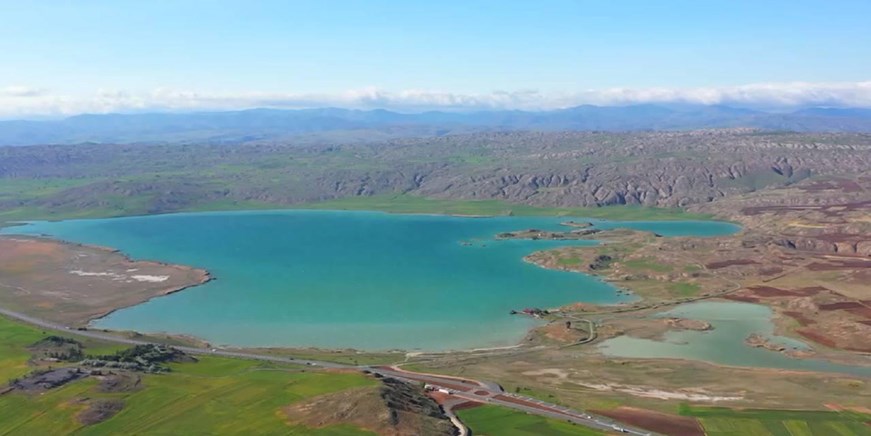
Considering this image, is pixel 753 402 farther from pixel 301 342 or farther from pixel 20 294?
pixel 20 294

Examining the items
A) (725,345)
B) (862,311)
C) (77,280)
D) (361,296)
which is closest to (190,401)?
(361,296)

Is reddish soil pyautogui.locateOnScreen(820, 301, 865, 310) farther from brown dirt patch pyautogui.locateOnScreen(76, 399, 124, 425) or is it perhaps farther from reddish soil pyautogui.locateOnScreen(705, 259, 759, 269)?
brown dirt patch pyautogui.locateOnScreen(76, 399, 124, 425)

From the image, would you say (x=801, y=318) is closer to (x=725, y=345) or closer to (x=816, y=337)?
(x=816, y=337)

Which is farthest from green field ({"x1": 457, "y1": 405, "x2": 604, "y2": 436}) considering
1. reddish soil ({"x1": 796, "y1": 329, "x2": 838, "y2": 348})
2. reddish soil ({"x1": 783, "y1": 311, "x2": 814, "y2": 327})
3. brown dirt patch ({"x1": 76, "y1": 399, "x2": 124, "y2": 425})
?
reddish soil ({"x1": 783, "y1": 311, "x2": 814, "y2": 327})

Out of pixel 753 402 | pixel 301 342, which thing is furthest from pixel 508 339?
pixel 753 402

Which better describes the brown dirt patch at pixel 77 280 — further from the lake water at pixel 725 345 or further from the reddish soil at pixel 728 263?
the reddish soil at pixel 728 263

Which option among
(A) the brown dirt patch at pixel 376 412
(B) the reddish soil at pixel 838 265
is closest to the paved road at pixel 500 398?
(A) the brown dirt patch at pixel 376 412

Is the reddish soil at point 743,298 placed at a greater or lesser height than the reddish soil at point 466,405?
lesser

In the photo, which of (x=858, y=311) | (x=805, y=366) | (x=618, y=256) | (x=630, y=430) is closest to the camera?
(x=630, y=430)
